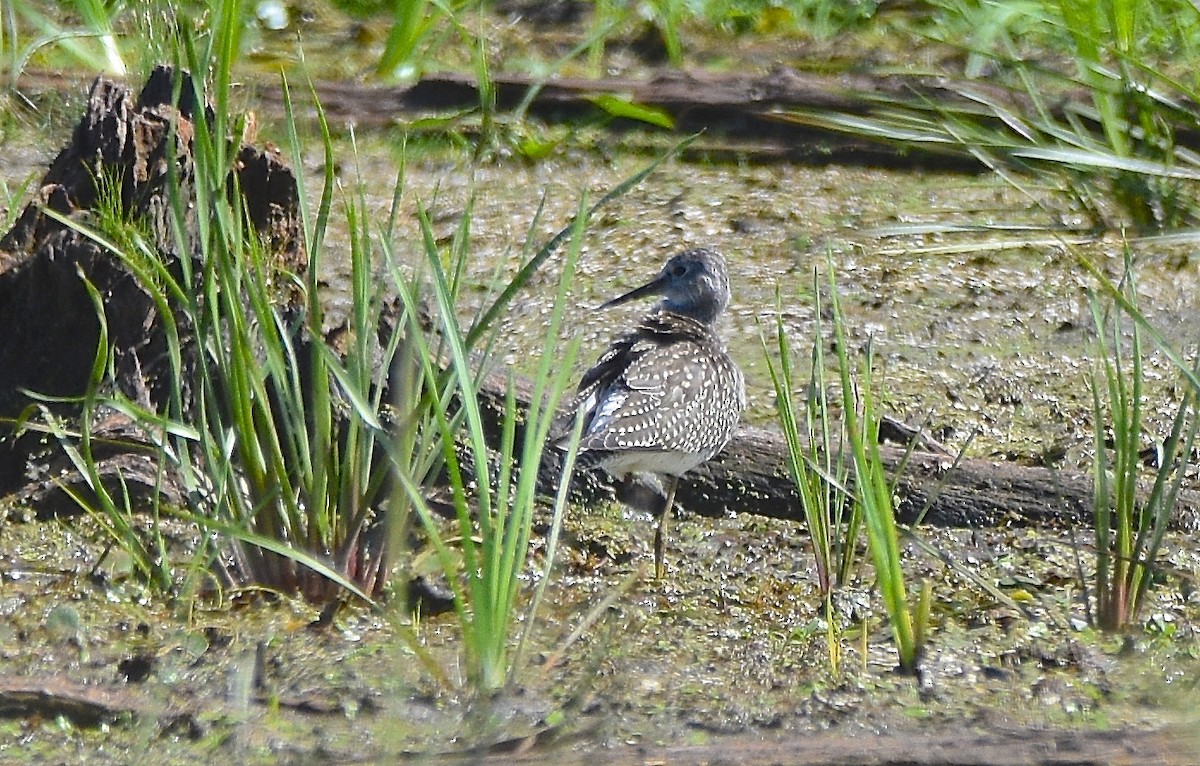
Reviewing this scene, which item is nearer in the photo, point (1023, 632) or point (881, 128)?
point (1023, 632)

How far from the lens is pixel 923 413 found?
510 centimetres

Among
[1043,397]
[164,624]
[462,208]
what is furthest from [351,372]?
[462,208]

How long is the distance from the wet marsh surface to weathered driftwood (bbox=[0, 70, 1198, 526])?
0.09m

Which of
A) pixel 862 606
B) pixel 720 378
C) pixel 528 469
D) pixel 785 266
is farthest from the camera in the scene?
pixel 785 266

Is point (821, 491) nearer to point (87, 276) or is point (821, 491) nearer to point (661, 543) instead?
point (661, 543)

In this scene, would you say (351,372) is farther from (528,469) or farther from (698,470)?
(698,470)

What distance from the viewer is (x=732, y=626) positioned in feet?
12.6

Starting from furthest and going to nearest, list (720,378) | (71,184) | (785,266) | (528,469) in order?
(785,266) → (720,378) → (71,184) → (528,469)

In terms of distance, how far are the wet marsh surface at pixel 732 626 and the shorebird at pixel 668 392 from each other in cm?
17

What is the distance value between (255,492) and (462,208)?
2.87m

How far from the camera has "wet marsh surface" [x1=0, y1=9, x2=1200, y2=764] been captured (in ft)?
10.4

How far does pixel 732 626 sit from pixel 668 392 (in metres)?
1.13

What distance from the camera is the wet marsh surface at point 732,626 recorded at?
3.16m

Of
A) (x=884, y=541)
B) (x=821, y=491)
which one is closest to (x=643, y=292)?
(x=821, y=491)
